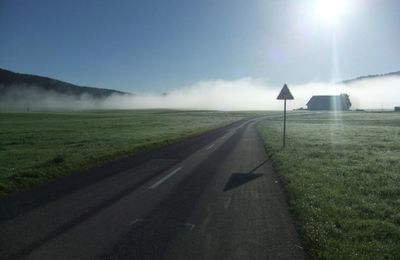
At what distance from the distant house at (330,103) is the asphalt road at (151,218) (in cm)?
17394

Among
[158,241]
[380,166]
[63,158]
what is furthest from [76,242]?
[380,166]

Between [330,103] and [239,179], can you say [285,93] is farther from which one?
[330,103]

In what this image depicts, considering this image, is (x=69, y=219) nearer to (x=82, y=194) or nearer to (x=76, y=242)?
(x=76, y=242)

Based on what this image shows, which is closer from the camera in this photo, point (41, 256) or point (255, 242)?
point (41, 256)

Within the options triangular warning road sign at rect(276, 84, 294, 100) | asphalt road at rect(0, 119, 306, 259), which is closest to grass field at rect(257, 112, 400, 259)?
asphalt road at rect(0, 119, 306, 259)

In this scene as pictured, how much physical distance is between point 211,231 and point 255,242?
2.86 ft

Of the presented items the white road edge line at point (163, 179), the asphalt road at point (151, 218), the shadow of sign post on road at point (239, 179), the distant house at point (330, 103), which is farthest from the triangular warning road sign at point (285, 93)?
the distant house at point (330, 103)

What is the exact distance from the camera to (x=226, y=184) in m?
11.2

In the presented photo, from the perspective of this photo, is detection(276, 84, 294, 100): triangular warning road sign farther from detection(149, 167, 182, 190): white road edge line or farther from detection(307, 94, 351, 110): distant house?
detection(307, 94, 351, 110): distant house

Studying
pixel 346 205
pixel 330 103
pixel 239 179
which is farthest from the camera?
pixel 330 103

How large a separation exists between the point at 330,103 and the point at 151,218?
18849 cm

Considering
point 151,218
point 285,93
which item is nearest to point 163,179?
point 151,218

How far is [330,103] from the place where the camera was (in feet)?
604

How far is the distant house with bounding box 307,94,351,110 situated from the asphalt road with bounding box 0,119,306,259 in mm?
173940
